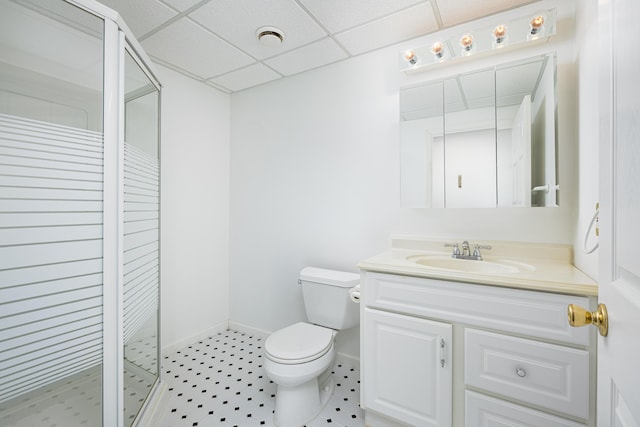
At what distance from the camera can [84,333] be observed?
108 cm

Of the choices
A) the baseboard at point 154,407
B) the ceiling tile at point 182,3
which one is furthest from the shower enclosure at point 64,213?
the ceiling tile at point 182,3

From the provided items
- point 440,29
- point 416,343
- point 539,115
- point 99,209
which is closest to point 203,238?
point 99,209

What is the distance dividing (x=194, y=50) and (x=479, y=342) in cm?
243

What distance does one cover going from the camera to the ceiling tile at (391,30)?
63.3 inches

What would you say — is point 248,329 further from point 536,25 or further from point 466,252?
point 536,25

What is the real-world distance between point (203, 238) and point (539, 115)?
2.55 meters

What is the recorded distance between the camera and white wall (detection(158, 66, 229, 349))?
7.39 feet

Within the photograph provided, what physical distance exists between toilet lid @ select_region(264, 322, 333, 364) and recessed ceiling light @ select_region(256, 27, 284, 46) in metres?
1.86

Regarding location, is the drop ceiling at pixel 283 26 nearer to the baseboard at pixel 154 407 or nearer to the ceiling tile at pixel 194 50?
the ceiling tile at pixel 194 50

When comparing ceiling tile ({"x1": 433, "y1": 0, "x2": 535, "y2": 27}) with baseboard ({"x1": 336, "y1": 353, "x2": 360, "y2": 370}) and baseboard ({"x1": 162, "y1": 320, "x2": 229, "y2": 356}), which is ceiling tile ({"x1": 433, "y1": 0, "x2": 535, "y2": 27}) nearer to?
baseboard ({"x1": 336, "y1": 353, "x2": 360, "y2": 370})

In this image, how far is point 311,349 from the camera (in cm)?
154

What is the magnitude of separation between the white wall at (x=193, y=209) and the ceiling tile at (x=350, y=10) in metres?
1.36

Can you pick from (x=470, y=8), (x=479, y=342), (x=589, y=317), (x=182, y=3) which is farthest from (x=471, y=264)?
(x=182, y=3)

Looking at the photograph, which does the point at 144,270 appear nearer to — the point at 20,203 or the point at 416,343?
the point at 20,203
